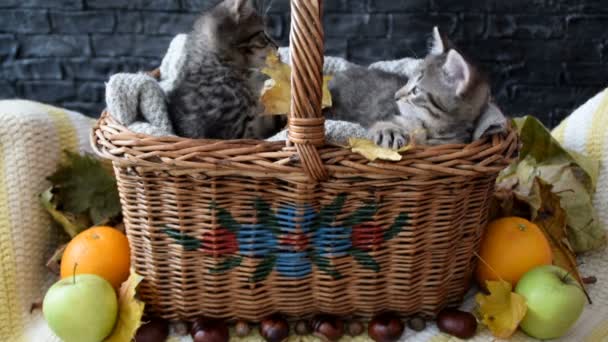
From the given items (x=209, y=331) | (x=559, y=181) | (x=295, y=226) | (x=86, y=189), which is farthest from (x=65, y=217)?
(x=559, y=181)

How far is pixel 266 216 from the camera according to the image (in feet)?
2.61

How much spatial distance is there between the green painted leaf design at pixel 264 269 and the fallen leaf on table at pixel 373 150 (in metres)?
0.21

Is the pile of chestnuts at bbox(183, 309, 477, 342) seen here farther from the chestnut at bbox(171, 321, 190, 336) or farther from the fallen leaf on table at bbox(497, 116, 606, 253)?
the fallen leaf on table at bbox(497, 116, 606, 253)

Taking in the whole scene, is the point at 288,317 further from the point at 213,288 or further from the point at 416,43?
the point at 416,43

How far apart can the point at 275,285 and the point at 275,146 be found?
0.24m

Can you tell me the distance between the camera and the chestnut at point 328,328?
0.85 metres

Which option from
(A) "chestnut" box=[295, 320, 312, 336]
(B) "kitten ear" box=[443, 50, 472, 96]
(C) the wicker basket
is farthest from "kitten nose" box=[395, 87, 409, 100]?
(A) "chestnut" box=[295, 320, 312, 336]

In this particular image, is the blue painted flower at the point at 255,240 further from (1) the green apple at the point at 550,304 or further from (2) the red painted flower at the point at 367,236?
(1) the green apple at the point at 550,304

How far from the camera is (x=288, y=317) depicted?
2.93ft

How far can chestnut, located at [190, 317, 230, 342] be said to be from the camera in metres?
0.84

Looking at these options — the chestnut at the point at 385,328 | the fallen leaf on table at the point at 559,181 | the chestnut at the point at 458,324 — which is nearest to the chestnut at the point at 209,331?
the chestnut at the point at 385,328

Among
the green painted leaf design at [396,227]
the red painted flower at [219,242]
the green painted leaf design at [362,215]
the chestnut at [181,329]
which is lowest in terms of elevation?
Answer: the chestnut at [181,329]

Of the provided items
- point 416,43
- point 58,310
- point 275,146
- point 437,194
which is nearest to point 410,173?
point 437,194

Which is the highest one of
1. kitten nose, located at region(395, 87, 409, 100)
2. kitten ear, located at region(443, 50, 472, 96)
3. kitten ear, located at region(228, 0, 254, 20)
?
kitten ear, located at region(228, 0, 254, 20)
